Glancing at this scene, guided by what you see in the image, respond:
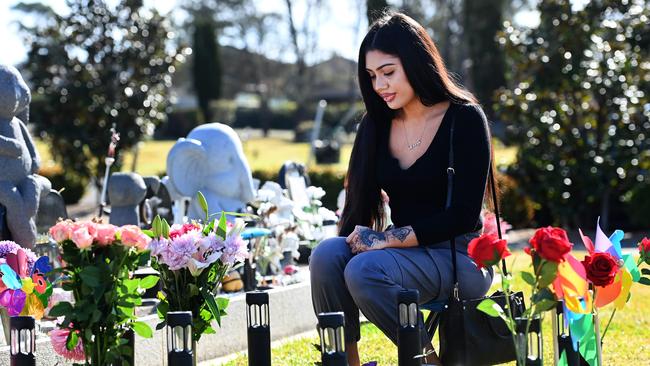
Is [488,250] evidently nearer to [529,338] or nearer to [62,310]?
[529,338]

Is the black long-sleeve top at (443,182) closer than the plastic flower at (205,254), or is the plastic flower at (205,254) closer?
the plastic flower at (205,254)

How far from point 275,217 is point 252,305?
3.34 metres

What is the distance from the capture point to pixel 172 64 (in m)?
15.9

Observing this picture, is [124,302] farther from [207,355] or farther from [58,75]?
[58,75]

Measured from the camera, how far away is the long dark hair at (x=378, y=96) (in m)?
3.84

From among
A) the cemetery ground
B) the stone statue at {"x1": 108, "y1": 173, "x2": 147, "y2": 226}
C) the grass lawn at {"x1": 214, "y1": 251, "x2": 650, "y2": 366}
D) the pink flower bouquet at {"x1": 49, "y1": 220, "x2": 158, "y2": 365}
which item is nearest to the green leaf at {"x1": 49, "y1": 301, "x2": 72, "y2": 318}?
the pink flower bouquet at {"x1": 49, "y1": 220, "x2": 158, "y2": 365}

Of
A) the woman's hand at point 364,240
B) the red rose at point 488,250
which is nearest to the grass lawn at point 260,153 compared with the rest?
the woman's hand at point 364,240

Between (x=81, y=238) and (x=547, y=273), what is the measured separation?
1383mm

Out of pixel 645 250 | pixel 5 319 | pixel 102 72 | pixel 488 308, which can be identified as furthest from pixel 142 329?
pixel 102 72

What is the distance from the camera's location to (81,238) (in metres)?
2.95

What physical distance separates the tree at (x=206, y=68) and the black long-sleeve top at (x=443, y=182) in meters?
35.0

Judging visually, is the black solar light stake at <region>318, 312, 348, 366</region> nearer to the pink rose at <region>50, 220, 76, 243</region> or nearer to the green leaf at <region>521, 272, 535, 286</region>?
the green leaf at <region>521, 272, 535, 286</region>

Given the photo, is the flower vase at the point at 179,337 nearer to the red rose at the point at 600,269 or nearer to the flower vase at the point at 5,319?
the red rose at the point at 600,269

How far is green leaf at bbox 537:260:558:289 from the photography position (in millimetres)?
2889
